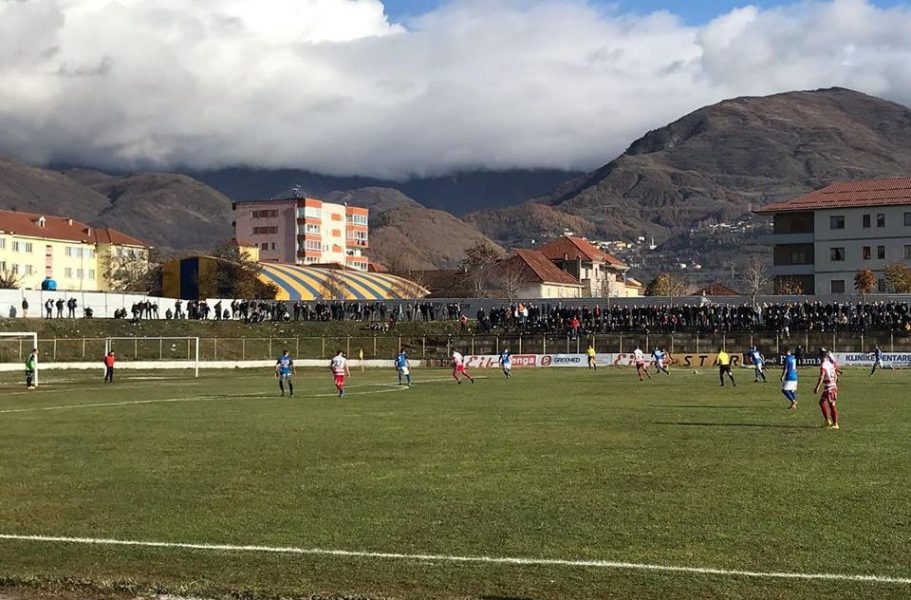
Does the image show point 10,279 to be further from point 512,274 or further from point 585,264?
point 585,264

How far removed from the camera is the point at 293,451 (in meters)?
23.5

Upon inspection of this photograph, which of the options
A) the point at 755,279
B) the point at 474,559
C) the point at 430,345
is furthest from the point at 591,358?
the point at 474,559

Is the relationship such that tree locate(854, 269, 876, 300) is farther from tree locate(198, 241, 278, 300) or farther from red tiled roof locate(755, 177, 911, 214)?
tree locate(198, 241, 278, 300)

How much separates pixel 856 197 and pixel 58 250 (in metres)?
105

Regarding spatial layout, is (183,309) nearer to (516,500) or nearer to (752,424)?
(752,424)

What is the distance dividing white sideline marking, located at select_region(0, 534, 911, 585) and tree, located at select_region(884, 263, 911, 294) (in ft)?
313

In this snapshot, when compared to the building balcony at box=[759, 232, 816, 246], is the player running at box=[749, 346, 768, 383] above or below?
below

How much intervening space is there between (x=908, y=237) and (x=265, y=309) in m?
65.2

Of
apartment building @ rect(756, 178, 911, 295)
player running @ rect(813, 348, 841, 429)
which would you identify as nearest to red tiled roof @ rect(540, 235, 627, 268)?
apartment building @ rect(756, 178, 911, 295)

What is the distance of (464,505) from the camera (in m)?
16.5

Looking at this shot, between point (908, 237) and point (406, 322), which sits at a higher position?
point (908, 237)

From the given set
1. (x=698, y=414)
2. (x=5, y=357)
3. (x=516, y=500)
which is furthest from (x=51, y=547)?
(x=5, y=357)

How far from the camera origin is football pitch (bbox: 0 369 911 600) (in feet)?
40.2

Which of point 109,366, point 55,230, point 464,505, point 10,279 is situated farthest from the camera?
point 55,230
